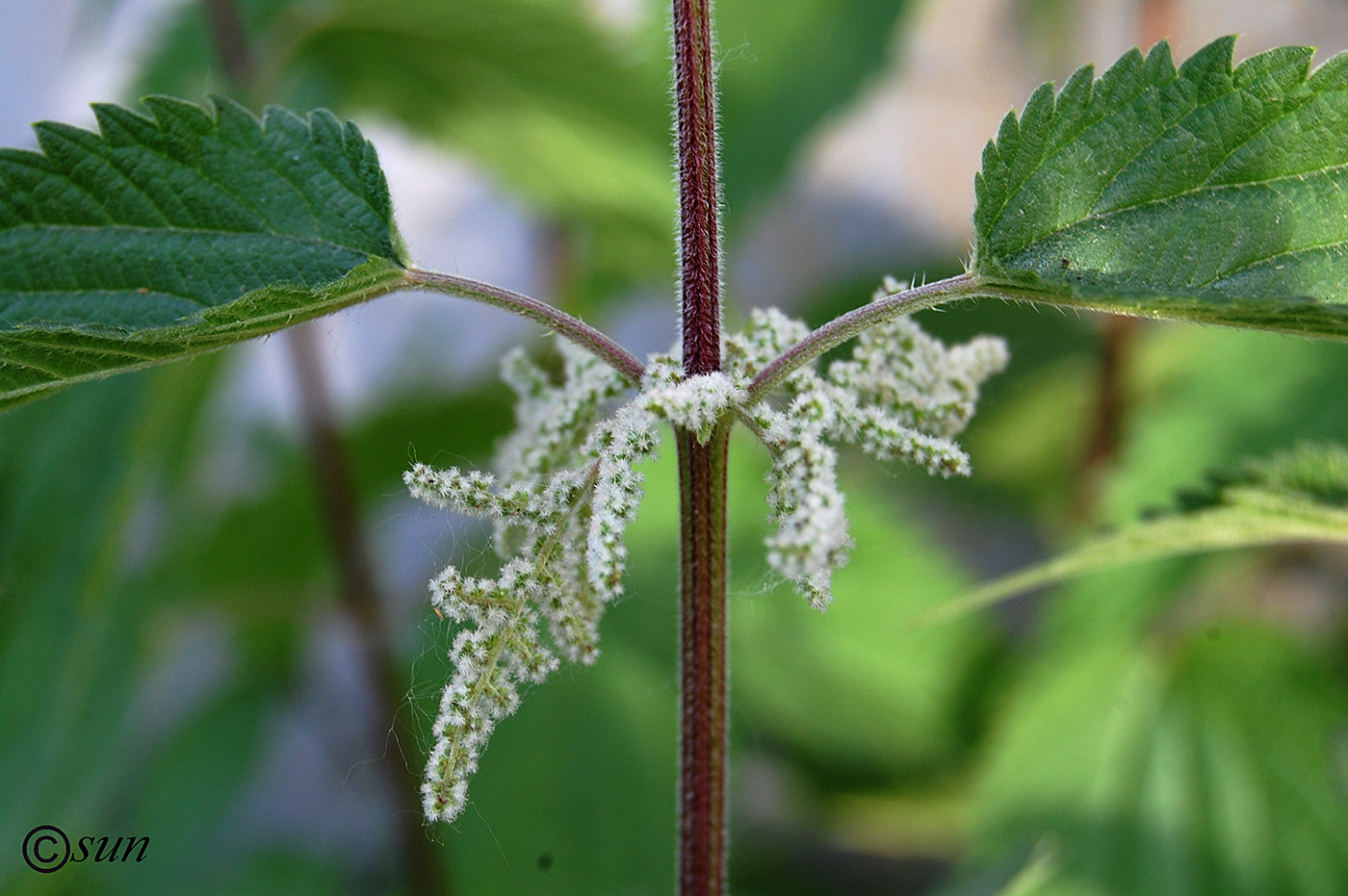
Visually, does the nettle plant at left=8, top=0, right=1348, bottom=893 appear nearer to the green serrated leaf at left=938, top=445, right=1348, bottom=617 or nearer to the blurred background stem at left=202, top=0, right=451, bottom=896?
the green serrated leaf at left=938, top=445, right=1348, bottom=617

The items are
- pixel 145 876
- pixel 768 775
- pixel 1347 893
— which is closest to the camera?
pixel 1347 893

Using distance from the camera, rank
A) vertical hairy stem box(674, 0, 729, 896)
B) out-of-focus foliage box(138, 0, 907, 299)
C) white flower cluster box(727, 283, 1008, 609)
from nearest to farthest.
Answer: white flower cluster box(727, 283, 1008, 609)
vertical hairy stem box(674, 0, 729, 896)
out-of-focus foliage box(138, 0, 907, 299)

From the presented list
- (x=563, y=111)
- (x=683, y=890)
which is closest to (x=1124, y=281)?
(x=683, y=890)

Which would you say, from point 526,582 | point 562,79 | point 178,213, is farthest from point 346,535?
point 526,582

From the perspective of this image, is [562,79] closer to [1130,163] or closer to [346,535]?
Result: [346,535]

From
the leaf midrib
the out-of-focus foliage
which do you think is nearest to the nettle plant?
the leaf midrib

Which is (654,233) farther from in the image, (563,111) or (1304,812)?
(1304,812)

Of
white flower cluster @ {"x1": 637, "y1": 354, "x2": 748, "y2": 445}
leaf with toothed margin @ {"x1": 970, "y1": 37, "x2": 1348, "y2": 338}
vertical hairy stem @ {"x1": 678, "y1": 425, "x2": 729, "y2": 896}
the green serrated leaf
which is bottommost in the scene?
vertical hairy stem @ {"x1": 678, "y1": 425, "x2": 729, "y2": 896}
